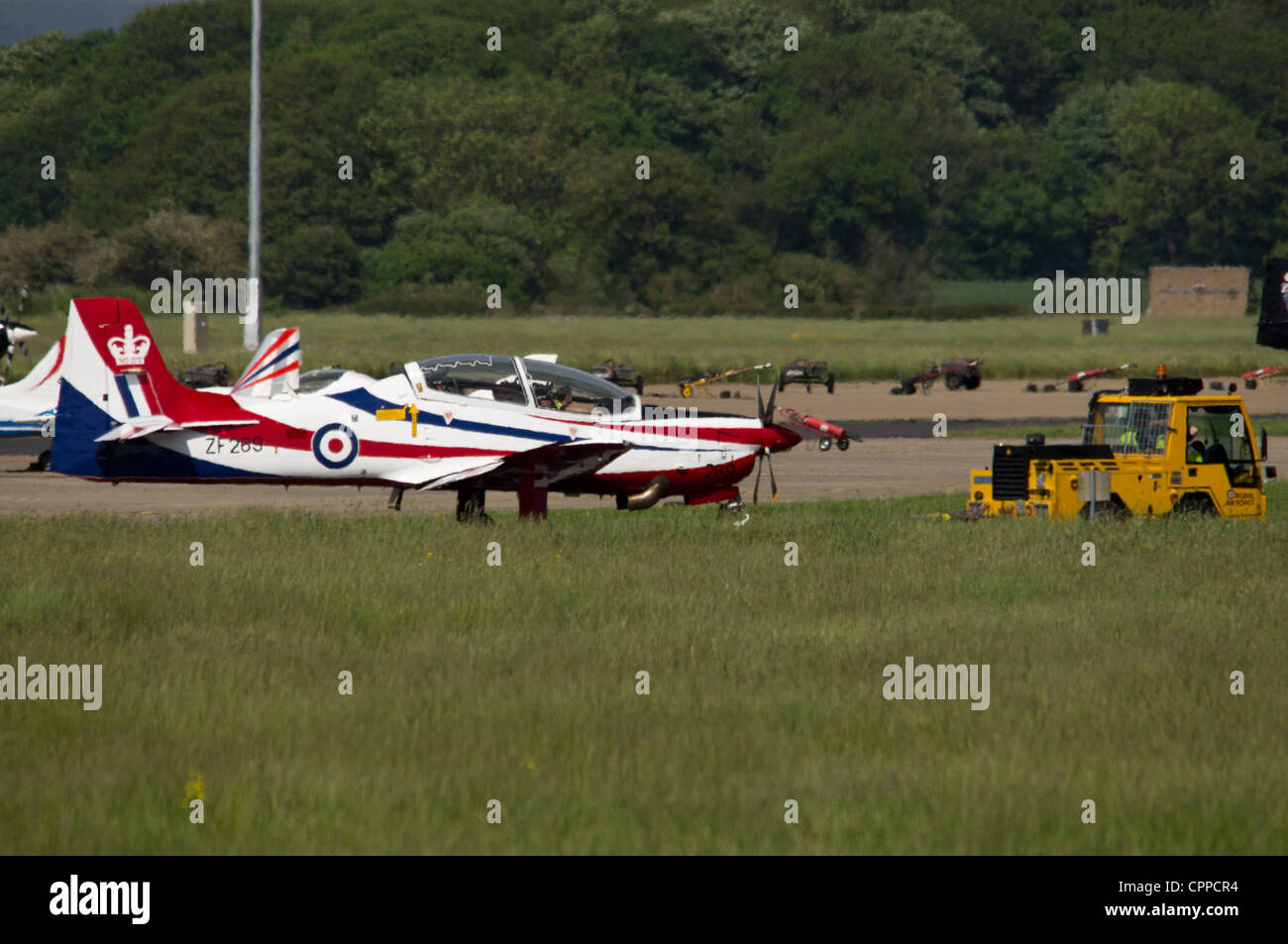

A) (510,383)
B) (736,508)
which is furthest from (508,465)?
(736,508)

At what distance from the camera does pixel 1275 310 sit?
40719mm

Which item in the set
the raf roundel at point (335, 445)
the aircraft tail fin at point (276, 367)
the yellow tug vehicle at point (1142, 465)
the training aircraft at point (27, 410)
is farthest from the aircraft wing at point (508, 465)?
the training aircraft at point (27, 410)

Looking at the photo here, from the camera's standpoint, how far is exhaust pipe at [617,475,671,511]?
58.1 feet

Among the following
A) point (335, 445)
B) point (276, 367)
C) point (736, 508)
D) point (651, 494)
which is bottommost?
point (736, 508)

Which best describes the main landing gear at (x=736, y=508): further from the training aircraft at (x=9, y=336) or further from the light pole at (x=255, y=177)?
the light pole at (x=255, y=177)

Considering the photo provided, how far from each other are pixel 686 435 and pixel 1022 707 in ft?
27.6

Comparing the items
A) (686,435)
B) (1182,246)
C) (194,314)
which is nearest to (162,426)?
(686,435)

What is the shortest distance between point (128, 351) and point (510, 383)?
157 inches

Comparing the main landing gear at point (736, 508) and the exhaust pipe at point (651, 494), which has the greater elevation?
the exhaust pipe at point (651, 494)

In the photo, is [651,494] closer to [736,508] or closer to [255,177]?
[736,508]

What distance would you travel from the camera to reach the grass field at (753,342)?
57.6 m

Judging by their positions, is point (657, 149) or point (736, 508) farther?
point (657, 149)

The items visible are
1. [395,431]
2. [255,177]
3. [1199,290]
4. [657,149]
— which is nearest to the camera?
[395,431]

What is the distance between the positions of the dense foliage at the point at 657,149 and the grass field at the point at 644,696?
7820cm
